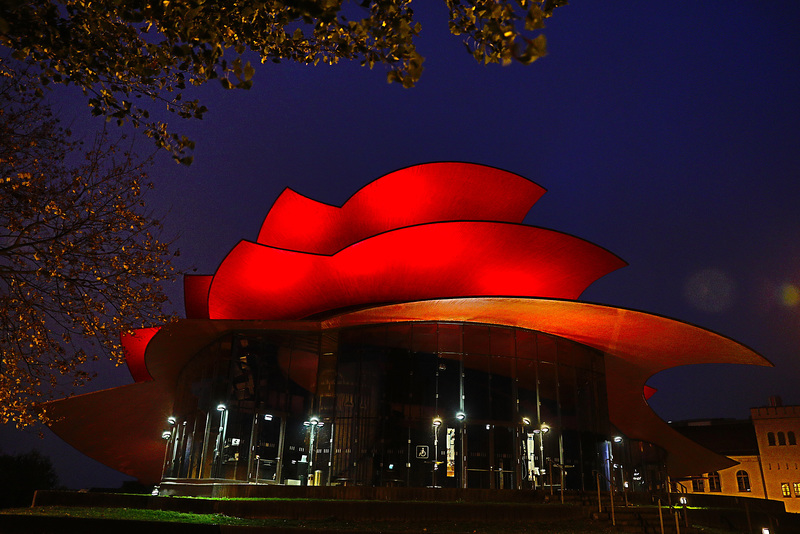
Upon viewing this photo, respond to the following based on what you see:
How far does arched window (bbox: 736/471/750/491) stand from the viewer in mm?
47844

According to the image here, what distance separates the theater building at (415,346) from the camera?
18766 millimetres

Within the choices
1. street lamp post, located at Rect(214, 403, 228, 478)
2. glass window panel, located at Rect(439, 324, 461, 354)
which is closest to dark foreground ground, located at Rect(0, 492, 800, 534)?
street lamp post, located at Rect(214, 403, 228, 478)

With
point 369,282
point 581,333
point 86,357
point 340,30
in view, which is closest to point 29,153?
point 86,357

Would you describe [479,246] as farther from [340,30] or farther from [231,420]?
[340,30]

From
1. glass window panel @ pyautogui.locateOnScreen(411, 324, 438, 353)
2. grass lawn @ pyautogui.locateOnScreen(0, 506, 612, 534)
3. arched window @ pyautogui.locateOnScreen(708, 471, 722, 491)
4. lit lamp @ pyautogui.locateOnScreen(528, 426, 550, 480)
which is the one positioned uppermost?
glass window panel @ pyautogui.locateOnScreen(411, 324, 438, 353)

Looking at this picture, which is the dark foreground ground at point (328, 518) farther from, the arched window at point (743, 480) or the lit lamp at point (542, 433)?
the arched window at point (743, 480)

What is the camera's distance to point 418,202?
20859mm

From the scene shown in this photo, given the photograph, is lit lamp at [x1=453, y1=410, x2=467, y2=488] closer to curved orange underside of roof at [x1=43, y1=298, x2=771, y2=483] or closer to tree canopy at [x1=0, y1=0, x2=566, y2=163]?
curved orange underside of roof at [x1=43, y1=298, x2=771, y2=483]

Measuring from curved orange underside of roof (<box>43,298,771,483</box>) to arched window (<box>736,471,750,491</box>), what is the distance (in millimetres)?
19545

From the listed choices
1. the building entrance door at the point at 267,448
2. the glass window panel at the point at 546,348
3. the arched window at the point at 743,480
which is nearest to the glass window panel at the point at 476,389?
the glass window panel at the point at 546,348

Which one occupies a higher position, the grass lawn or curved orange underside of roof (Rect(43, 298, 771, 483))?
curved orange underside of roof (Rect(43, 298, 771, 483))

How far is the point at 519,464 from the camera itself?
1925 cm

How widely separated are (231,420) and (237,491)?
3392 mm

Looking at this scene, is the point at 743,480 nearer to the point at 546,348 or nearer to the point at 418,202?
the point at 546,348
